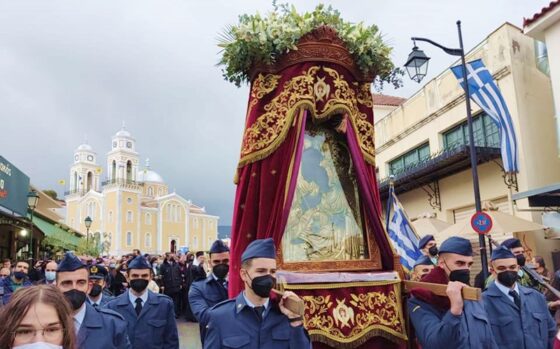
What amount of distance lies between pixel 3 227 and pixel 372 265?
15964mm

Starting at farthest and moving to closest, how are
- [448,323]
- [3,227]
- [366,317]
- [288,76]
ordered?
1. [3,227]
2. [288,76]
3. [366,317]
4. [448,323]

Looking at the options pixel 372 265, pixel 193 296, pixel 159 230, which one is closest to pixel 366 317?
pixel 372 265

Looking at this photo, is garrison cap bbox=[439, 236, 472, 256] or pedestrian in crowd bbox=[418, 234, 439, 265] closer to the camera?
garrison cap bbox=[439, 236, 472, 256]

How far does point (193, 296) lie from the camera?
5734mm

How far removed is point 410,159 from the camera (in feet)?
63.8

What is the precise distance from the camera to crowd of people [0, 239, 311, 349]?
2.01 m

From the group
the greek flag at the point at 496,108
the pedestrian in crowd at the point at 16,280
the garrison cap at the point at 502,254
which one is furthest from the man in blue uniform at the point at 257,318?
the greek flag at the point at 496,108

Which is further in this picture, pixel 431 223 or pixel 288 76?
pixel 431 223

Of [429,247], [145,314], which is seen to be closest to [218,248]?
[145,314]

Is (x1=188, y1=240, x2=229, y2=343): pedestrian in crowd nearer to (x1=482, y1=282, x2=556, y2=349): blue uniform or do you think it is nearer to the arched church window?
the arched church window

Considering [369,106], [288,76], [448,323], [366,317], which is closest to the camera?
[448,323]

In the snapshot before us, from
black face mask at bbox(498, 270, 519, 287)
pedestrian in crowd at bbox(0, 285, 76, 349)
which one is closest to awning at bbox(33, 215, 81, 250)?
black face mask at bbox(498, 270, 519, 287)

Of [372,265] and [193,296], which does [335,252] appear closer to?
[372,265]

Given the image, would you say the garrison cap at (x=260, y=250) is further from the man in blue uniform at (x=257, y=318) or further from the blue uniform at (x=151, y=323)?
the blue uniform at (x=151, y=323)
